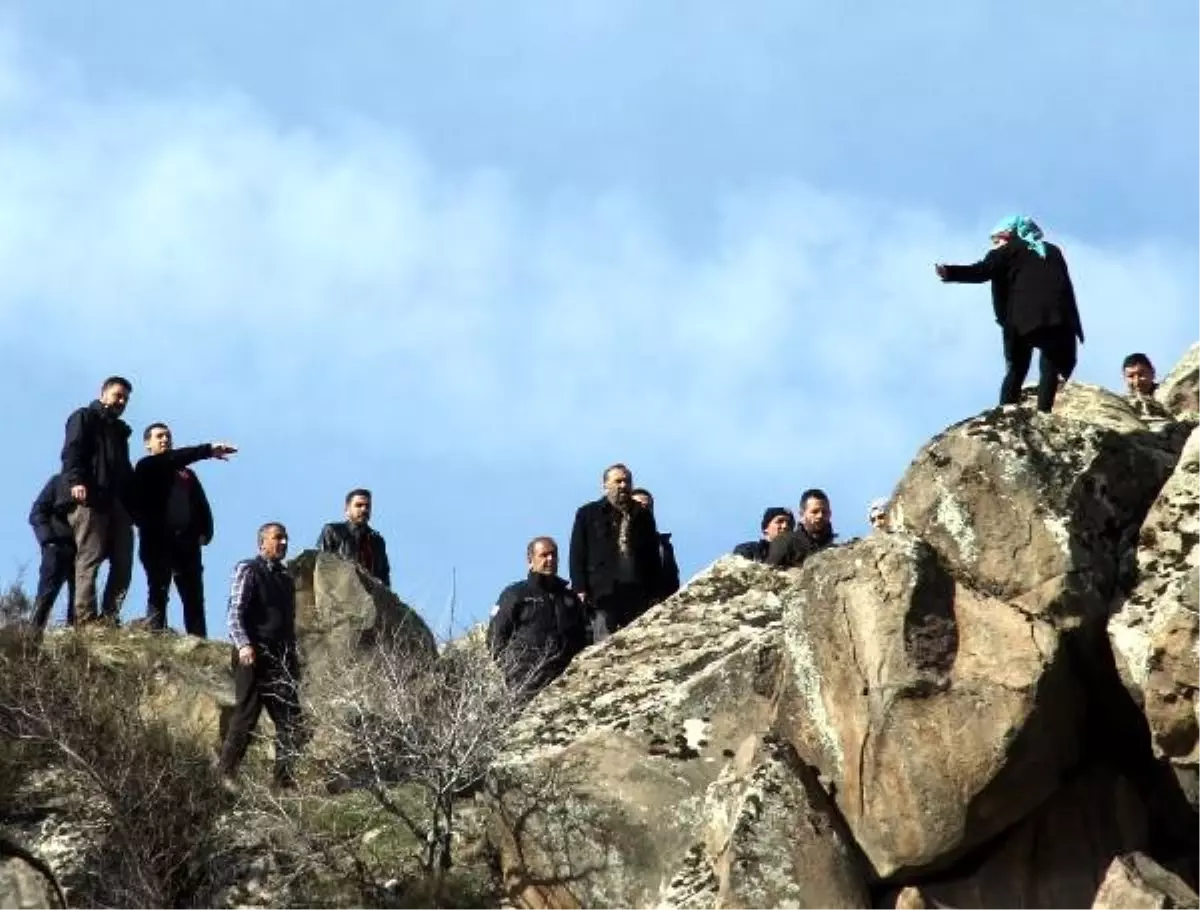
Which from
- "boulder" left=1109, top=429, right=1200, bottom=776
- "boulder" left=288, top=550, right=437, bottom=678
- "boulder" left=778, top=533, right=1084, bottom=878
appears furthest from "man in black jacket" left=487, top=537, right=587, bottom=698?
"boulder" left=1109, top=429, right=1200, bottom=776

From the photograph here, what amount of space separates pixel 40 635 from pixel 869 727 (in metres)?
8.33

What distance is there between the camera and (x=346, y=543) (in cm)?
2359

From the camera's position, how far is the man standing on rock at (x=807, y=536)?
21750mm

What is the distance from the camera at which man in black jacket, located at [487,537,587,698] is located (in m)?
21.0

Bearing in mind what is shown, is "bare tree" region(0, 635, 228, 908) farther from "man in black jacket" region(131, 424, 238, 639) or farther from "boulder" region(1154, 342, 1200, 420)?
"boulder" region(1154, 342, 1200, 420)

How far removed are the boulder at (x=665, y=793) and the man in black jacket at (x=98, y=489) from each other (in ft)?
16.2

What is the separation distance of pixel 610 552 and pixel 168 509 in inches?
170

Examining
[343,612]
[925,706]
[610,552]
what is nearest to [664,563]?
[610,552]

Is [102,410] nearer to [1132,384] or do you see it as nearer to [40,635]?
[40,635]

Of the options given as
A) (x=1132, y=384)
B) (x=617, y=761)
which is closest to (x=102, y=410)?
(x=617, y=761)

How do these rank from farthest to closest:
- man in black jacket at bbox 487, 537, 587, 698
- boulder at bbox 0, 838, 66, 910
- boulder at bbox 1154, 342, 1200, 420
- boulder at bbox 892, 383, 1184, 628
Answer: boulder at bbox 1154, 342, 1200, 420, man in black jacket at bbox 487, 537, 587, 698, boulder at bbox 0, 838, 66, 910, boulder at bbox 892, 383, 1184, 628

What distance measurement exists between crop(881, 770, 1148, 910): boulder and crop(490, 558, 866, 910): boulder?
0.77 meters

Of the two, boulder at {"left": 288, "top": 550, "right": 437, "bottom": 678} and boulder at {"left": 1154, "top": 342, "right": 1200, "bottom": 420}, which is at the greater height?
boulder at {"left": 1154, "top": 342, "right": 1200, "bottom": 420}

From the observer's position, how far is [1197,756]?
16594 millimetres
